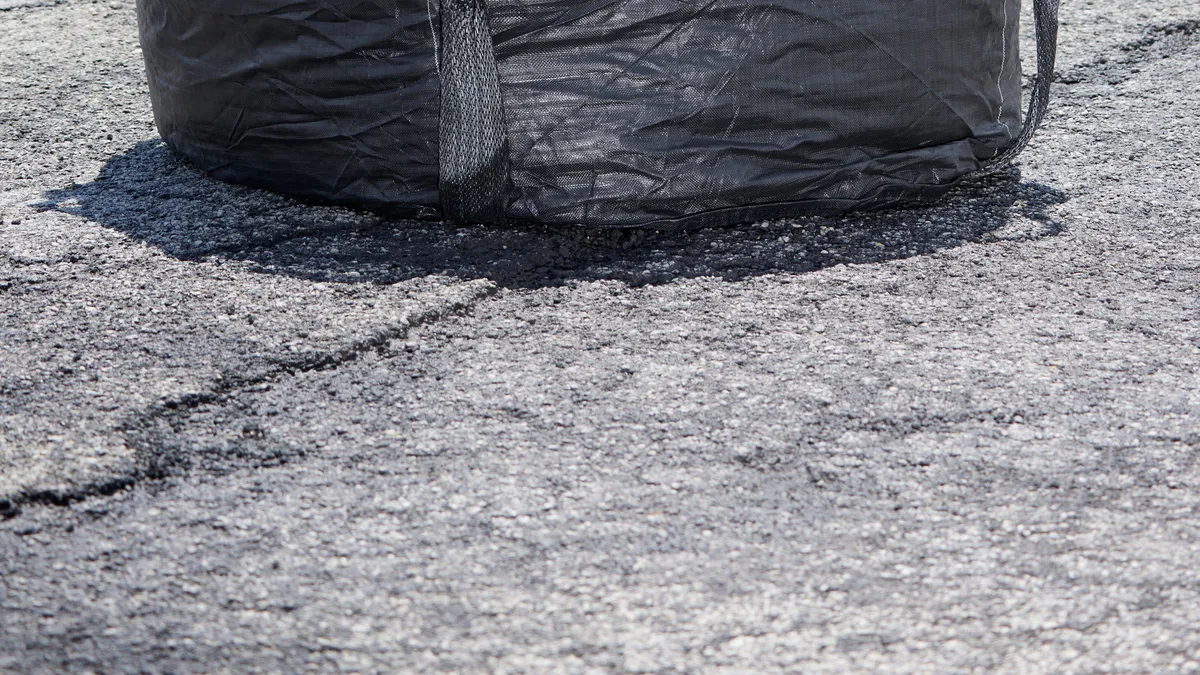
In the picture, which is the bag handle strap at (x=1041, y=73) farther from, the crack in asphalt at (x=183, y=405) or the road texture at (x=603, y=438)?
the crack in asphalt at (x=183, y=405)

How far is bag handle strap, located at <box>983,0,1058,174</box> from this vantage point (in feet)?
9.48

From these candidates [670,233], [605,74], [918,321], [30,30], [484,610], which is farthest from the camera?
[30,30]

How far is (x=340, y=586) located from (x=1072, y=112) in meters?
2.78

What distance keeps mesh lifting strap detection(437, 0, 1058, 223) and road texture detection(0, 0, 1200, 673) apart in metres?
0.08

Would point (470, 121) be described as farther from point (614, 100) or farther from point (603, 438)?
point (603, 438)

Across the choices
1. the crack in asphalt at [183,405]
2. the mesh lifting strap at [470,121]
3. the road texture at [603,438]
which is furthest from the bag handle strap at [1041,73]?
the crack in asphalt at [183,405]

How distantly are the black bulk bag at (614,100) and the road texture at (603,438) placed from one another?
0.09m

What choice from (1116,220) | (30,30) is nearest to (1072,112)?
(1116,220)

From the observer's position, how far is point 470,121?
98.3 inches

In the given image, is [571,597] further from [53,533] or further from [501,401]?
[53,533]

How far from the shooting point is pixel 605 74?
2.48 m

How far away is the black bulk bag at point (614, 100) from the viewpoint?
247 centimetres

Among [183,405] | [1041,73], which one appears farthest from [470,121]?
[1041,73]

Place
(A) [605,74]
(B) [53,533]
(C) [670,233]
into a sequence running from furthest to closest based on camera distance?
(C) [670,233], (A) [605,74], (B) [53,533]
